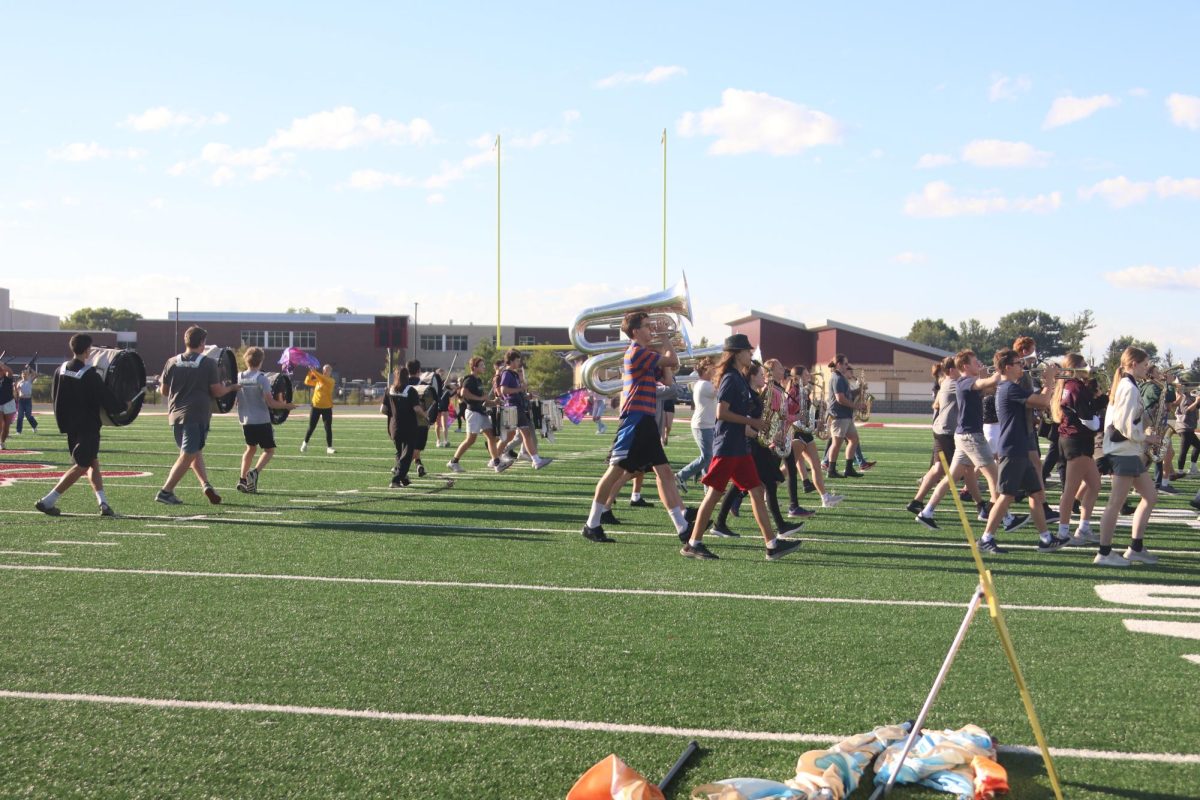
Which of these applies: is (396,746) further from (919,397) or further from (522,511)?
(919,397)

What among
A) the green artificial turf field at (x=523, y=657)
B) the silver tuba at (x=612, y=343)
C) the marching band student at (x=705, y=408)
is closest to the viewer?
the green artificial turf field at (x=523, y=657)

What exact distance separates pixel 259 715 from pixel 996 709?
3147mm

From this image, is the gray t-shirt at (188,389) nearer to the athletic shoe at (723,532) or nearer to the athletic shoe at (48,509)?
the athletic shoe at (48,509)

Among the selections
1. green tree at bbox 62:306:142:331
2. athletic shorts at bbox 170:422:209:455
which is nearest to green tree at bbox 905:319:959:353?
green tree at bbox 62:306:142:331

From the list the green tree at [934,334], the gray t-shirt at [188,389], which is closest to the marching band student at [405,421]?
the gray t-shirt at [188,389]

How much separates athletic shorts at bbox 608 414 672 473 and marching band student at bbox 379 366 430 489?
588 centimetres

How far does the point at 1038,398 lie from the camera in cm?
991

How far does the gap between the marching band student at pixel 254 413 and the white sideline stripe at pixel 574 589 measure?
17.8 feet

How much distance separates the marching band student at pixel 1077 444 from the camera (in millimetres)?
9805

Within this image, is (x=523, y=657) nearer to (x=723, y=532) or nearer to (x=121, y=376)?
(x=723, y=532)

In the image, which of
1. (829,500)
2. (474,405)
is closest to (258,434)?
(474,405)

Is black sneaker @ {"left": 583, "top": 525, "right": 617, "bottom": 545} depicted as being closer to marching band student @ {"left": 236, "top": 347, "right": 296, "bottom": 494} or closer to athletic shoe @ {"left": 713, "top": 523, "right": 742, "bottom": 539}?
athletic shoe @ {"left": 713, "top": 523, "right": 742, "bottom": 539}

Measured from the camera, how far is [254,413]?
13.6 metres

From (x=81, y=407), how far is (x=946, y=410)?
906 cm
